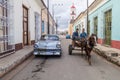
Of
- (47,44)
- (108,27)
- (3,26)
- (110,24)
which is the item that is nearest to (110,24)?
(110,24)

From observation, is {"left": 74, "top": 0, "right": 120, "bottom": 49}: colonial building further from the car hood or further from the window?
the window

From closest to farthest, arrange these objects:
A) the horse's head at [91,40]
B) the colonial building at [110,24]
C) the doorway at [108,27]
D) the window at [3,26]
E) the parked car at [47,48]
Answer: the horse's head at [91,40]
the window at [3,26]
the parked car at [47,48]
the colonial building at [110,24]
the doorway at [108,27]

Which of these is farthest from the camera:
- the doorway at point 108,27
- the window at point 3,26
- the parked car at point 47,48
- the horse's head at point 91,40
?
the doorway at point 108,27

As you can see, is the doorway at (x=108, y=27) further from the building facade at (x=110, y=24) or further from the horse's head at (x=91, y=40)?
the horse's head at (x=91, y=40)

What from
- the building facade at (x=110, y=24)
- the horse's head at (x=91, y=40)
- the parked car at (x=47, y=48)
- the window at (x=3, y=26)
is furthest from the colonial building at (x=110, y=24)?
the window at (x=3, y=26)

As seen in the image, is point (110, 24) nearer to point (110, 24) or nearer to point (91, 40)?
point (110, 24)

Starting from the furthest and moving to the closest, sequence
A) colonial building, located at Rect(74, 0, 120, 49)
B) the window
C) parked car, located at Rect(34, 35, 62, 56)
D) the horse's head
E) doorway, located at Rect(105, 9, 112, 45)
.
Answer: doorway, located at Rect(105, 9, 112, 45), colonial building, located at Rect(74, 0, 120, 49), parked car, located at Rect(34, 35, 62, 56), the window, the horse's head

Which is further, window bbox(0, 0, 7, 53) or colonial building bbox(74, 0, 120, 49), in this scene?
colonial building bbox(74, 0, 120, 49)

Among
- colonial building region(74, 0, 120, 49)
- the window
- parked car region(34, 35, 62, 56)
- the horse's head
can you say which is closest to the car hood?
parked car region(34, 35, 62, 56)

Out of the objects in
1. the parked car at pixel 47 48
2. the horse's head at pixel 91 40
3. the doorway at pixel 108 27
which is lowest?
the parked car at pixel 47 48

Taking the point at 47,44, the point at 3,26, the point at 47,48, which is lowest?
the point at 47,48

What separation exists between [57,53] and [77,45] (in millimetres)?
1981

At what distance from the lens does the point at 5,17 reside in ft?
43.5

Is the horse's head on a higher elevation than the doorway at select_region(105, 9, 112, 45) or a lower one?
lower
